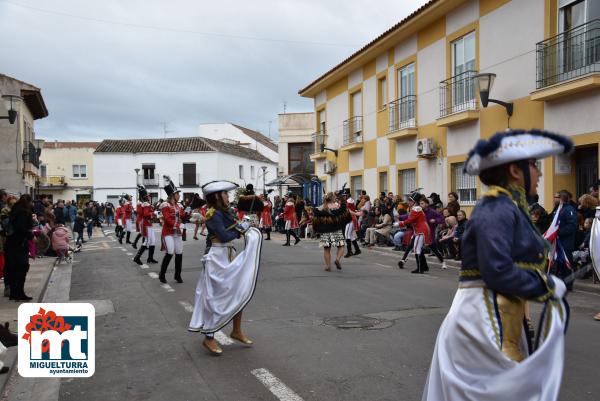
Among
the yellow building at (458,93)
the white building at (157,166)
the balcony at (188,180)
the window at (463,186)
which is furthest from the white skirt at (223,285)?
the balcony at (188,180)

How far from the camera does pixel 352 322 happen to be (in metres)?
7.77

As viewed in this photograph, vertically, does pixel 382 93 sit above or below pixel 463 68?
above

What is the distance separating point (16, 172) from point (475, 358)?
32.4m

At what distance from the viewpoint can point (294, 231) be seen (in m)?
22.4

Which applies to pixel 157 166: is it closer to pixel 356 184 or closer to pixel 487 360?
pixel 356 184

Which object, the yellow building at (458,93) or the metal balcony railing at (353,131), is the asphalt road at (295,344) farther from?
the metal balcony railing at (353,131)

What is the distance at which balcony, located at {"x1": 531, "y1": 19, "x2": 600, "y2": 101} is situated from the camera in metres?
13.0

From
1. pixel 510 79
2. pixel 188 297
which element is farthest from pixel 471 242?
pixel 510 79

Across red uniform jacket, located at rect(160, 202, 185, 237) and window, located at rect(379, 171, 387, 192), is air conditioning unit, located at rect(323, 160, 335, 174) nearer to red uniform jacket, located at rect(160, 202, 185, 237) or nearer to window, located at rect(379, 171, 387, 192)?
window, located at rect(379, 171, 387, 192)

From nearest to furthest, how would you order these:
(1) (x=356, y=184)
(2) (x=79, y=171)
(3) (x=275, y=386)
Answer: (3) (x=275, y=386), (1) (x=356, y=184), (2) (x=79, y=171)

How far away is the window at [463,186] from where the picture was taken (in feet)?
59.0

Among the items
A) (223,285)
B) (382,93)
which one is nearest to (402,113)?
(382,93)

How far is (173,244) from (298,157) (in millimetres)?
32594

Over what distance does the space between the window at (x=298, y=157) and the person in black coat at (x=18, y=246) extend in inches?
1349
